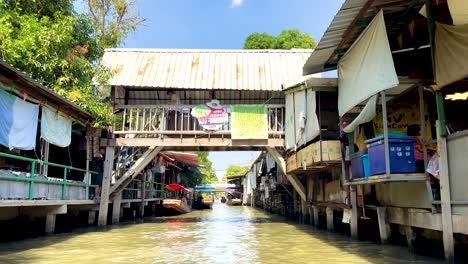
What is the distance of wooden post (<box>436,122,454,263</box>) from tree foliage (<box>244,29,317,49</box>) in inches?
911

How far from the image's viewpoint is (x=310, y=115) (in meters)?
10.4

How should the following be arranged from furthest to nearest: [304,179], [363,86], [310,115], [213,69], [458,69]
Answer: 1. [304,179]
2. [213,69]
3. [310,115]
4. [363,86]
5. [458,69]

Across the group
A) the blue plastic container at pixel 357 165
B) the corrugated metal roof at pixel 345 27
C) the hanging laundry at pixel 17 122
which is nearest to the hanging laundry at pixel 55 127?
the hanging laundry at pixel 17 122

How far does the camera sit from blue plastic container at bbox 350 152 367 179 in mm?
7652

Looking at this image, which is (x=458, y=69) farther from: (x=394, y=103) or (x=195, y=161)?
(x=195, y=161)

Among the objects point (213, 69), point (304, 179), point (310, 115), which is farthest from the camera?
point (304, 179)

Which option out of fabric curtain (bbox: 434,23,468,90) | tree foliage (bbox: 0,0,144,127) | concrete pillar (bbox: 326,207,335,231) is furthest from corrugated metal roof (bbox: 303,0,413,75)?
tree foliage (bbox: 0,0,144,127)

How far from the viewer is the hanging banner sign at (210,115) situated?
1287cm

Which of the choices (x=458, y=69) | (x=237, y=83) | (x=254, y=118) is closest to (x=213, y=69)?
(x=237, y=83)

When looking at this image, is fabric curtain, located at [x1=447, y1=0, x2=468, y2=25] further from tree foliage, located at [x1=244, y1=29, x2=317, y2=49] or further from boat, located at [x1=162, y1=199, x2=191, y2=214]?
tree foliage, located at [x1=244, y1=29, x2=317, y2=49]

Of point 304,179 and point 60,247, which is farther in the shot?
point 304,179

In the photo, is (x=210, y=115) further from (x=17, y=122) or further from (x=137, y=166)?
(x=17, y=122)

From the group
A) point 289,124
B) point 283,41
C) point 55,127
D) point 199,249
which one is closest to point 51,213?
point 55,127

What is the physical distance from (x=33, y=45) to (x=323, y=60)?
7.47m
